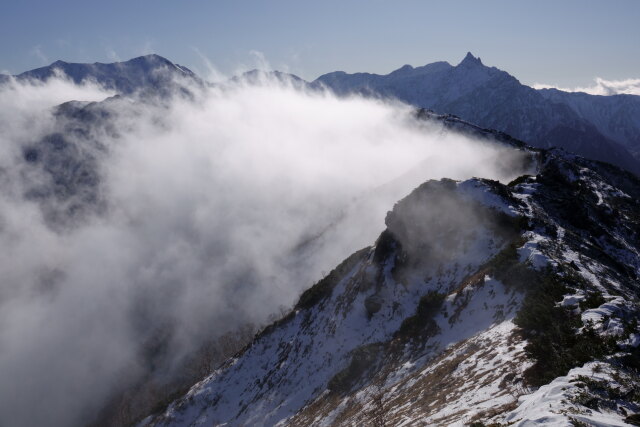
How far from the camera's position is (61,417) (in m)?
185

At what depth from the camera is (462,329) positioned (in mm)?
39531

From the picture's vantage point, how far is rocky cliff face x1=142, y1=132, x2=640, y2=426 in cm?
2186

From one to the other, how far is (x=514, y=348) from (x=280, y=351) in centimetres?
4465

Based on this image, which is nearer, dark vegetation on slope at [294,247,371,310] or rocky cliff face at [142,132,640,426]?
rocky cliff face at [142,132,640,426]

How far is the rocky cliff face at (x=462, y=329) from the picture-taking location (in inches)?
861

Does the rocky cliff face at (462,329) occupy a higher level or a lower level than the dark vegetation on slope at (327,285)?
lower

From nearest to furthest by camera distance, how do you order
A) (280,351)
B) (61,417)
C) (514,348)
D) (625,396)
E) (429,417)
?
(625,396) < (429,417) < (514,348) < (280,351) < (61,417)

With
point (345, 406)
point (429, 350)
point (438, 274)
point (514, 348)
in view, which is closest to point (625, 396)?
point (514, 348)

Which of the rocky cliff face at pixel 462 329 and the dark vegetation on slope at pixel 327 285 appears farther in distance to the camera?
the dark vegetation on slope at pixel 327 285

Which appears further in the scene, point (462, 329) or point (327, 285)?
point (327, 285)

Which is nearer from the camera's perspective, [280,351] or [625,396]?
[625,396]

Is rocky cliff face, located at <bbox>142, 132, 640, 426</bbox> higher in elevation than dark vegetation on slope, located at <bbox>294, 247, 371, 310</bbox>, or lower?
lower

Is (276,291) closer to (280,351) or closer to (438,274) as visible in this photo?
(280,351)

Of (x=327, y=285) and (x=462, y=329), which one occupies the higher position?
(x=327, y=285)
